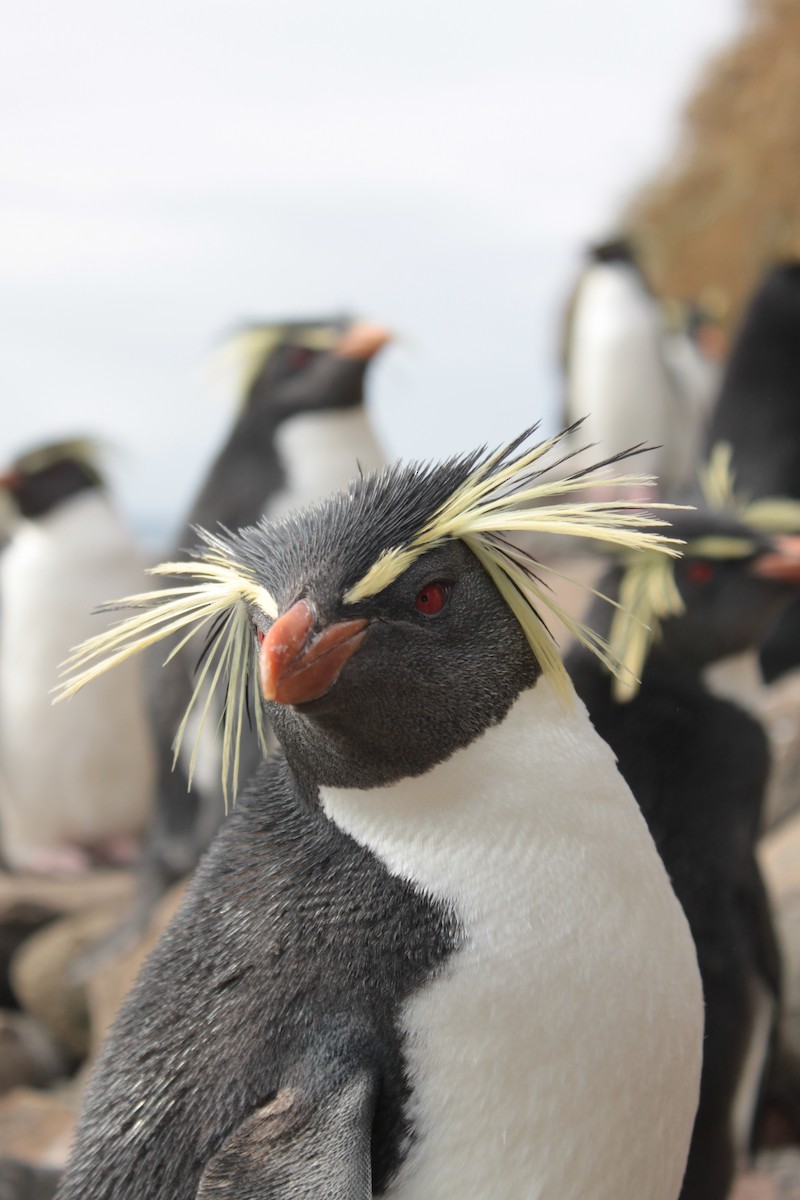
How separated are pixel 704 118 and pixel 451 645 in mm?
12396

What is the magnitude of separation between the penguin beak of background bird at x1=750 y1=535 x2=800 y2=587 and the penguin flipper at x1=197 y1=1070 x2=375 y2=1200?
4.84 feet

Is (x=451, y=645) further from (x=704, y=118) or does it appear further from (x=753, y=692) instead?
(x=704, y=118)

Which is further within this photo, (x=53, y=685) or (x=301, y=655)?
(x=53, y=685)

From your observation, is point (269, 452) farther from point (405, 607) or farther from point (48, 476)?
point (405, 607)

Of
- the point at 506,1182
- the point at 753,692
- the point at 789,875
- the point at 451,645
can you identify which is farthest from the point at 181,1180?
the point at 789,875

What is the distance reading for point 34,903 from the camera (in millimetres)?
5191

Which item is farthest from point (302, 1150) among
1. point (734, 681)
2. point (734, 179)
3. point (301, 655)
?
point (734, 179)

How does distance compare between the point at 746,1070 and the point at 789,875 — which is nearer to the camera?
the point at 746,1070

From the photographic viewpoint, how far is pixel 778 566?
2.60 meters

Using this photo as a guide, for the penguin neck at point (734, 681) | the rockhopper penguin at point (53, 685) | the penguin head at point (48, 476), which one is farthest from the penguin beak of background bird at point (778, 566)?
the penguin head at point (48, 476)

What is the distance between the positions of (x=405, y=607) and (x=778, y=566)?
4.20ft

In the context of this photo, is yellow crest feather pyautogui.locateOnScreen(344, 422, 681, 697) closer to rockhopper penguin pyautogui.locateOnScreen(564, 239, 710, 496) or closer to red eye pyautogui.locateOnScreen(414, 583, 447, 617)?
red eye pyautogui.locateOnScreen(414, 583, 447, 617)

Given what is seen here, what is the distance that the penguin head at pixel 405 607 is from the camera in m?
1.50

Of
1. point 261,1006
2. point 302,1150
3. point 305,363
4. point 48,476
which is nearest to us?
point 302,1150
